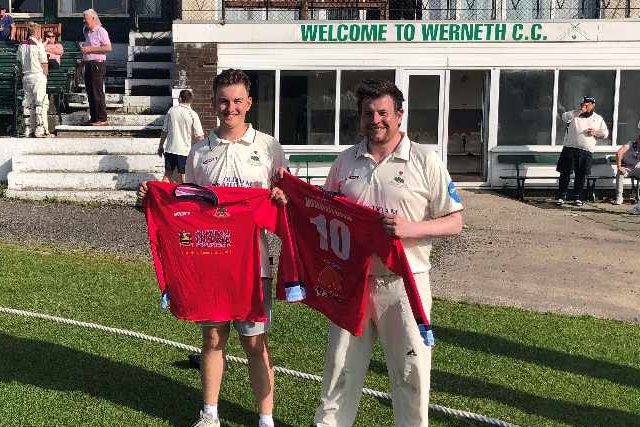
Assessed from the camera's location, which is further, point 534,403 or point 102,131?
point 102,131

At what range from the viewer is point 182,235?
15.7 feet

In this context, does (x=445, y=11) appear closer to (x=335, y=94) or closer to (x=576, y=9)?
(x=576, y=9)

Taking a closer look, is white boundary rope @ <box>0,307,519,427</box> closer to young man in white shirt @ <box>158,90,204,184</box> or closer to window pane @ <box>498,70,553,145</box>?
young man in white shirt @ <box>158,90,204,184</box>

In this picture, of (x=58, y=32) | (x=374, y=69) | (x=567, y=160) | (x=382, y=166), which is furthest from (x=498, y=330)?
(x=58, y=32)

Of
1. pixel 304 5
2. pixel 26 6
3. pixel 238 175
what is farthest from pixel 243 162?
pixel 26 6

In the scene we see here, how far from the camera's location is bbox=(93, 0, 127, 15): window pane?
20.7 meters

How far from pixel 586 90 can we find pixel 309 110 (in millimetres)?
5216

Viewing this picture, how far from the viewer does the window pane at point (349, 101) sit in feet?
52.5

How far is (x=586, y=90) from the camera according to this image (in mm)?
16094

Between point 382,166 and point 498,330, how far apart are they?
3.37m

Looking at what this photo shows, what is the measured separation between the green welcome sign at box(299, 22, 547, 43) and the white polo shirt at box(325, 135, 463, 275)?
1178cm

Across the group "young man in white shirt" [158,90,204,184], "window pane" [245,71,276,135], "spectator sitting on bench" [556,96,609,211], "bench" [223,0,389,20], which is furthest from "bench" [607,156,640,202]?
"young man in white shirt" [158,90,204,184]

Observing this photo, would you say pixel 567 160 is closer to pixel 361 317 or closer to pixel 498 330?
pixel 498 330

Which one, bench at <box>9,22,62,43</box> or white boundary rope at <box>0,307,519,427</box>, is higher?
bench at <box>9,22,62,43</box>
